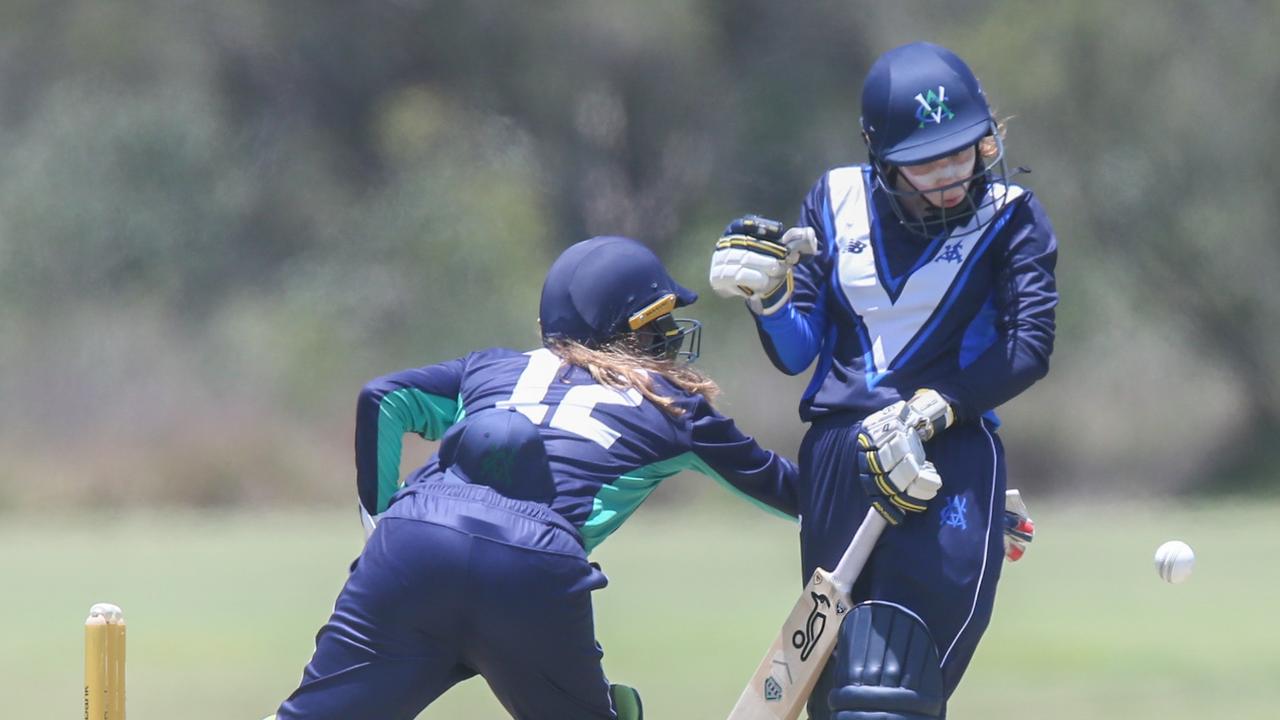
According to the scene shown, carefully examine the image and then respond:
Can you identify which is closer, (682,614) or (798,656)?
(798,656)

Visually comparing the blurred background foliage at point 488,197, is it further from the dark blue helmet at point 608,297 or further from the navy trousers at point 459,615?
the navy trousers at point 459,615

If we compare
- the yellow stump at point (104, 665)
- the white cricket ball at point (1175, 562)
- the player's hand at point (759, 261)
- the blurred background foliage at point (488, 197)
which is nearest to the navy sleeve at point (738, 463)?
the player's hand at point (759, 261)

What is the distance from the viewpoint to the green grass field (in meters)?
7.36

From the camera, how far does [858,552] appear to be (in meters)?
3.94

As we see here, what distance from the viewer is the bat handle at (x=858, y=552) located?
12.9ft

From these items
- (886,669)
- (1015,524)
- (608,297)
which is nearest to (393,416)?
(608,297)

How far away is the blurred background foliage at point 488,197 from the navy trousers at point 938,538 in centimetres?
1388

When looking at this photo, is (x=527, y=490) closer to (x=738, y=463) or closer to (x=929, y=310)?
(x=738, y=463)

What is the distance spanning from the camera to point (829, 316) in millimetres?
4238

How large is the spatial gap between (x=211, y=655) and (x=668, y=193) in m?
14.3

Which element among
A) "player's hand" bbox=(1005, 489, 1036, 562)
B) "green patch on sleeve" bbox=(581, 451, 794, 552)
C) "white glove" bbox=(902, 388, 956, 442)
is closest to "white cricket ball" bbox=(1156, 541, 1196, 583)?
"player's hand" bbox=(1005, 489, 1036, 562)

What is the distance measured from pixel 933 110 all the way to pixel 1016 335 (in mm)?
510

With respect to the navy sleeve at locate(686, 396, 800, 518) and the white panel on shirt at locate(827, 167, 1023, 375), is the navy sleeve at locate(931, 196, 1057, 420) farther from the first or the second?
the navy sleeve at locate(686, 396, 800, 518)

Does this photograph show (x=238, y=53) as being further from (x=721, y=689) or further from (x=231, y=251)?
(x=721, y=689)
